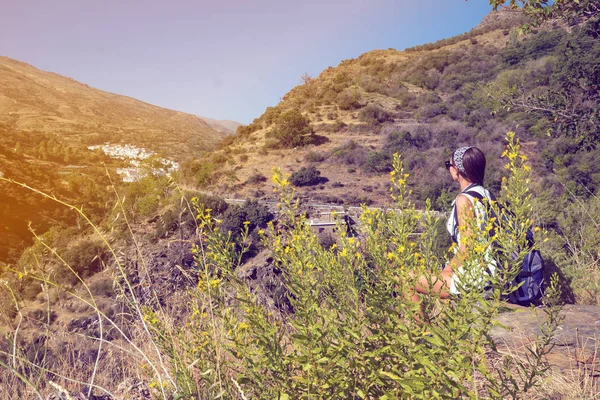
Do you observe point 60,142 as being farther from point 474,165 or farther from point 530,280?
point 530,280

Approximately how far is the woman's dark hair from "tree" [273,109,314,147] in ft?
58.3

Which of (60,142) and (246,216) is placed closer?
(246,216)

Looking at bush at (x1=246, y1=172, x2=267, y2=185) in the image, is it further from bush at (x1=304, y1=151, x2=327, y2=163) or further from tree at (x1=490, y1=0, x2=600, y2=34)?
tree at (x1=490, y1=0, x2=600, y2=34)

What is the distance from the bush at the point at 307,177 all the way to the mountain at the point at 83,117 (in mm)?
21333

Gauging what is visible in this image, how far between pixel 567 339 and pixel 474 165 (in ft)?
4.18

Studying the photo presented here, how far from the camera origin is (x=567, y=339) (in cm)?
223

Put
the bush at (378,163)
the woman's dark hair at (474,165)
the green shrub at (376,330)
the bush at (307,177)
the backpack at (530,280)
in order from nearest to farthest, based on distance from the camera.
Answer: the green shrub at (376,330), the backpack at (530,280), the woman's dark hair at (474,165), the bush at (307,177), the bush at (378,163)

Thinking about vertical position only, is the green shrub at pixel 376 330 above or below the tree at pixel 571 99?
below

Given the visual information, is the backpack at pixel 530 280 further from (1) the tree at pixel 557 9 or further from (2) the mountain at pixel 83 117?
(2) the mountain at pixel 83 117

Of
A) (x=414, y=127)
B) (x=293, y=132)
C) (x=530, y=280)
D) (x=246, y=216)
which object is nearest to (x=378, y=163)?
(x=414, y=127)

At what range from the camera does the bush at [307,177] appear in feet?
51.4

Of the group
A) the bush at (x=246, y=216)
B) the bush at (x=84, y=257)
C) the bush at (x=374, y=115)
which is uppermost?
the bush at (x=374, y=115)

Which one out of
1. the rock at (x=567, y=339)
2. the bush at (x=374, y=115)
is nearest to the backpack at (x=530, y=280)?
the rock at (x=567, y=339)

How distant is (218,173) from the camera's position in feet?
62.4
